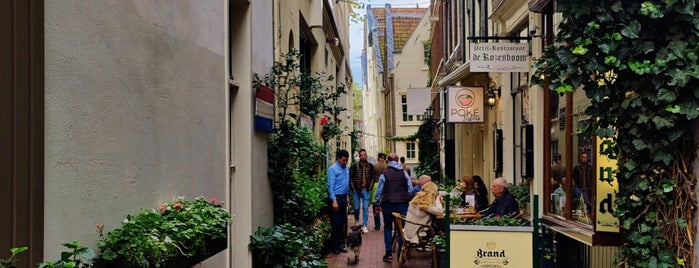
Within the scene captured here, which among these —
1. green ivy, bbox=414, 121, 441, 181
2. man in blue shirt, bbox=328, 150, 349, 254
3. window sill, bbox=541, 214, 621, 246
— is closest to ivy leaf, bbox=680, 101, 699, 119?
window sill, bbox=541, 214, 621, 246

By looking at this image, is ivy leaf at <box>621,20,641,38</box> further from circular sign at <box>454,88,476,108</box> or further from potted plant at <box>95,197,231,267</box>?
circular sign at <box>454,88,476,108</box>

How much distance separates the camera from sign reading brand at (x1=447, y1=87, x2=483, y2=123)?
43.9ft

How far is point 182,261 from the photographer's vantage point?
3.80 metres

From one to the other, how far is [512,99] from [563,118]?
4925 millimetres

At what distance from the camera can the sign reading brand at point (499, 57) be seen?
9016 millimetres

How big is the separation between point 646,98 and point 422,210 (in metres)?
5.33

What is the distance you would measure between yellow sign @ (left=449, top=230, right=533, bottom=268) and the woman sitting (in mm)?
3113

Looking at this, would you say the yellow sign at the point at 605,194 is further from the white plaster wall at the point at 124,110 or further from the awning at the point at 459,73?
the awning at the point at 459,73

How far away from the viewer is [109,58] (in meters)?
3.43

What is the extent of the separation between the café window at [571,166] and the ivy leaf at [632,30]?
4.69ft
